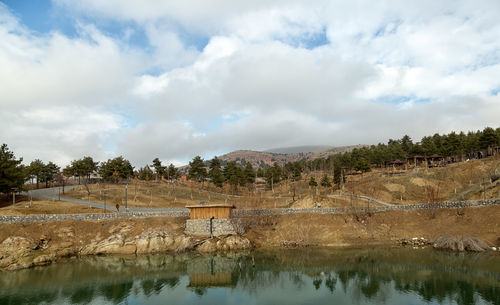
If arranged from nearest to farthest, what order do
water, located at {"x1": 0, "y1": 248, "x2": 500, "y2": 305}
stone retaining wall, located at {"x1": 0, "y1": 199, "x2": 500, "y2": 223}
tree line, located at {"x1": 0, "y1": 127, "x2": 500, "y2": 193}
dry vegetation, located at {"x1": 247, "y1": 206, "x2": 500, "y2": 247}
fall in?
1. water, located at {"x1": 0, "y1": 248, "x2": 500, "y2": 305}
2. stone retaining wall, located at {"x1": 0, "y1": 199, "x2": 500, "y2": 223}
3. dry vegetation, located at {"x1": 247, "y1": 206, "x2": 500, "y2": 247}
4. tree line, located at {"x1": 0, "y1": 127, "x2": 500, "y2": 193}

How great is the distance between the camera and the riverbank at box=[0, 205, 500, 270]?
159 ft

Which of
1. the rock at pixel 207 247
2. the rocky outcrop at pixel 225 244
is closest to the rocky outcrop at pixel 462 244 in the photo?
the rocky outcrop at pixel 225 244

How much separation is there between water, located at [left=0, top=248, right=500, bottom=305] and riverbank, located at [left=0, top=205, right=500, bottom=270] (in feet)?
10.6

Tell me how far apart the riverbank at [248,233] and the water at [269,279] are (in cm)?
322

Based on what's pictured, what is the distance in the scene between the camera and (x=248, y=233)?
5881 centimetres

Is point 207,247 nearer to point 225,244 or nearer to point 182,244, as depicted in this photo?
point 225,244

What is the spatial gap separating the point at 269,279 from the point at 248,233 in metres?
20.3

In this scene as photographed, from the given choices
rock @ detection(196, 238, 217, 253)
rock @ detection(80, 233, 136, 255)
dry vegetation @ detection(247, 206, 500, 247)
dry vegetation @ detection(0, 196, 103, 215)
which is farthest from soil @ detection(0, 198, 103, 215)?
dry vegetation @ detection(247, 206, 500, 247)

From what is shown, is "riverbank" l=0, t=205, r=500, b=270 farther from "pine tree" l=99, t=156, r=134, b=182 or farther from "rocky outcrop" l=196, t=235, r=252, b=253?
"pine tree" l=99, t=156, r=134, b=182

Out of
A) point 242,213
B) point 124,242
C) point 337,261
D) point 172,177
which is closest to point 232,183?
point 172,177

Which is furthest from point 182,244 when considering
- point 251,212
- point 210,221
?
point 251,212

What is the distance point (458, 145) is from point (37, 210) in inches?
4923

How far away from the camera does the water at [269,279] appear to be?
105ft

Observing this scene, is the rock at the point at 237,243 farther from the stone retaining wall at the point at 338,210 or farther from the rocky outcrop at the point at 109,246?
the stone retaining wall at the point at 338,210
